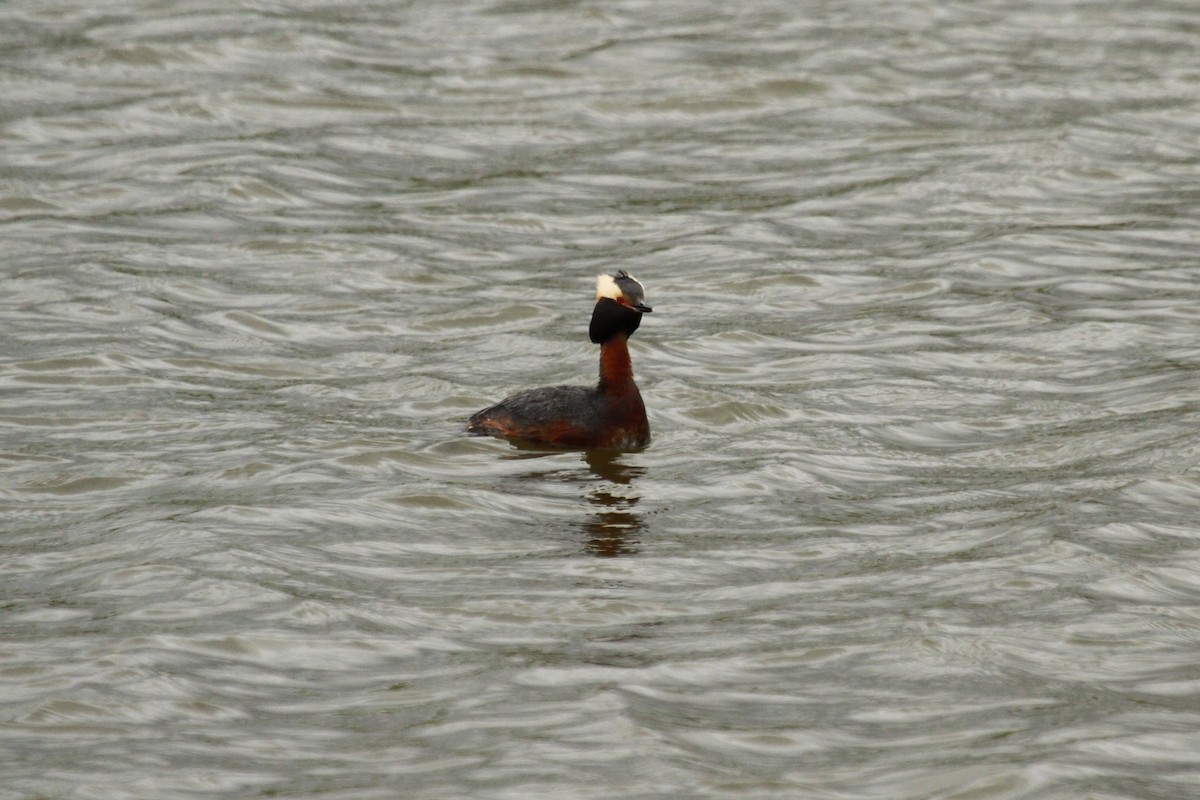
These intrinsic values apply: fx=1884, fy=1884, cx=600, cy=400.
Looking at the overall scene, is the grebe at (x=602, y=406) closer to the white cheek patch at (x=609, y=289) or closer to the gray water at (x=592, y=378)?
the white cheek patch at (x=609, y=289)

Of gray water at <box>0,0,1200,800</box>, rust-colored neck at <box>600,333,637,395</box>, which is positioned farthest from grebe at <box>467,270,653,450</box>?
gray water at <box>0,0,1200,800</box>

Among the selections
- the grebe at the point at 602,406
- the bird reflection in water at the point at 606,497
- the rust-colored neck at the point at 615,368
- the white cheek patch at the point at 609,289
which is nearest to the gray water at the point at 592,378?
the bird reflection in water at the point at 606,497

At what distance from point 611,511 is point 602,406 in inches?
54.7

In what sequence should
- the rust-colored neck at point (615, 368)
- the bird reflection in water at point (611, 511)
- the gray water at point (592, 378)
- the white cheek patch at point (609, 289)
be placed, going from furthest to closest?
the rust-colored neck at point (615, 368), the white cheek patch at point (609, 289), the bird reflection in water at point (611, 511), the gray water at point (592, 378)

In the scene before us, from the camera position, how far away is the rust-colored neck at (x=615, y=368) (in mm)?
12992

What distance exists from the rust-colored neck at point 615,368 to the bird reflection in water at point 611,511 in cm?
45

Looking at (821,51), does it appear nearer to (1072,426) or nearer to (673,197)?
(673,197)

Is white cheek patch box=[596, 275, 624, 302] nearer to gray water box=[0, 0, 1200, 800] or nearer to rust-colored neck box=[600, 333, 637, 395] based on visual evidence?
rust-colored neck box=[600, 333, 637, 395]

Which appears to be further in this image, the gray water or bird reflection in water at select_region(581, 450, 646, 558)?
bird reflection in water at select_region(581, 450, 646, 558)

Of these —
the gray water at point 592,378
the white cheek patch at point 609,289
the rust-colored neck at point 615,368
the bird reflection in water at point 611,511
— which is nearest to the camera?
the gray water at point 592,378

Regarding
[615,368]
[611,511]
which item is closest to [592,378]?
[615,368]

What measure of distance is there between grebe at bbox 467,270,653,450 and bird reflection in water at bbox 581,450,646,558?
17 cm

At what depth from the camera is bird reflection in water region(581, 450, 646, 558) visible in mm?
11031

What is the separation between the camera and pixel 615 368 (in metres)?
13.0
